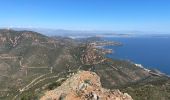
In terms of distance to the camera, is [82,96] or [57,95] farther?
[57,95]

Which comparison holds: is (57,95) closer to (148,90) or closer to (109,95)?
(109,95)

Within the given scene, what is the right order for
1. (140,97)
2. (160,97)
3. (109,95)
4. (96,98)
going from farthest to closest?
(160,97), (140,97), (109,95), (96,98)

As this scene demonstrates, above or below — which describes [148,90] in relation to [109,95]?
below

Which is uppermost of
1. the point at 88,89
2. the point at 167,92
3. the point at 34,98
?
the point at 88,89

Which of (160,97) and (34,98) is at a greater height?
(34,98)

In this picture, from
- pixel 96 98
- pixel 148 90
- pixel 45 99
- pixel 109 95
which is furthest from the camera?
pixel 148 90

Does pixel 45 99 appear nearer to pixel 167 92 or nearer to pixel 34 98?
pixel 34 98

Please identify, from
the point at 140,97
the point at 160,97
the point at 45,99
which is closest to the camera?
the point at 45,99

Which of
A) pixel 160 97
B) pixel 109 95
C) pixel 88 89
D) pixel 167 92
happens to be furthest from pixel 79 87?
pixel 167 92

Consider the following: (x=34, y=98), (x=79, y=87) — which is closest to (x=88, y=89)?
(x=79, y=87)
